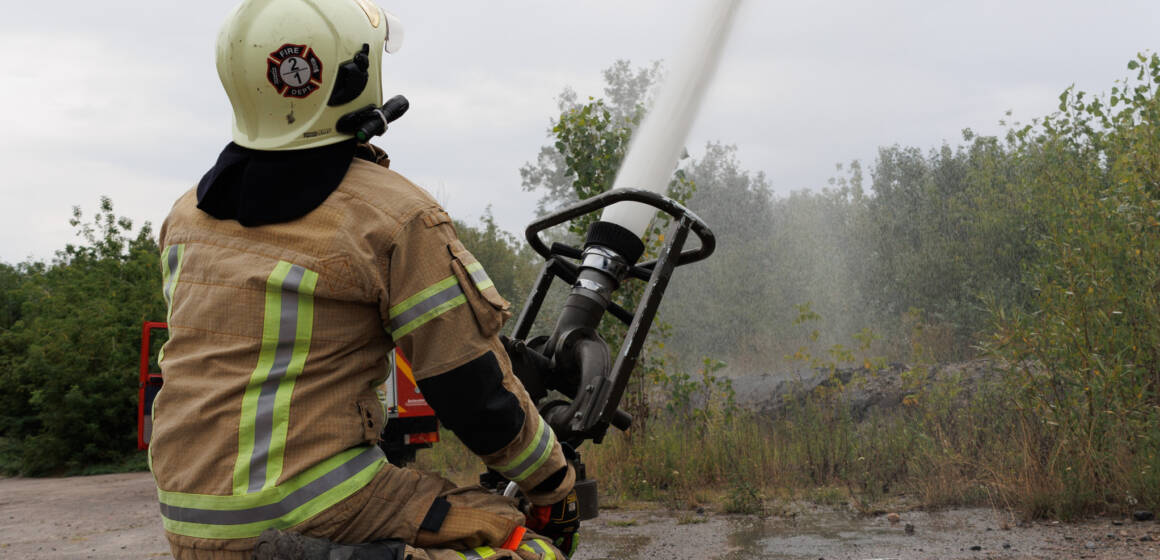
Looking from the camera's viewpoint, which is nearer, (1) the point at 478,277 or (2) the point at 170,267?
(1) the point at 478,277

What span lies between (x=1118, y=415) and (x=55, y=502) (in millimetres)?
8652

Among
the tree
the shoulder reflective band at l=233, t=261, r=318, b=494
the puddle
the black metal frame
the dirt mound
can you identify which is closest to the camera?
the shoulder reflective band at l=233, t=261, r=318, b=494

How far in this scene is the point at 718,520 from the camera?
574 cm

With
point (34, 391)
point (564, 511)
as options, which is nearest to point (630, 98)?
point (34, 391)

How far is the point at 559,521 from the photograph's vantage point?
2125 mm

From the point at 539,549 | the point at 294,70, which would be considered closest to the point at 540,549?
the point at 539,549

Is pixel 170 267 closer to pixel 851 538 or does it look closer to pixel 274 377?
pixel 274 377

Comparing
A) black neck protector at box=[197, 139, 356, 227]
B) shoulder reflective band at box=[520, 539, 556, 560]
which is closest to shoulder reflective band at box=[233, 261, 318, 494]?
black neck protector at box=[197, 139, 356, 227]

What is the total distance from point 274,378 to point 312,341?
0.10 meters

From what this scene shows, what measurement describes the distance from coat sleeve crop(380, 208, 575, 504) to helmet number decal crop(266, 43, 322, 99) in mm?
397

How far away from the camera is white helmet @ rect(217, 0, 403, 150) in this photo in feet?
6.18

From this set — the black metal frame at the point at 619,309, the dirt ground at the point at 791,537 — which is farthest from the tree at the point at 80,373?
the black metal frame at the point at 619,309

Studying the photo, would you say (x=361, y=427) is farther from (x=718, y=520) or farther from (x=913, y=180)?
(x=913, y=180)

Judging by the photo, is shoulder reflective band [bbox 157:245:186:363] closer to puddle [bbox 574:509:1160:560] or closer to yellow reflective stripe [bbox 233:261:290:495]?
yellow reflective stripe [bbox 233:261:290:495]
